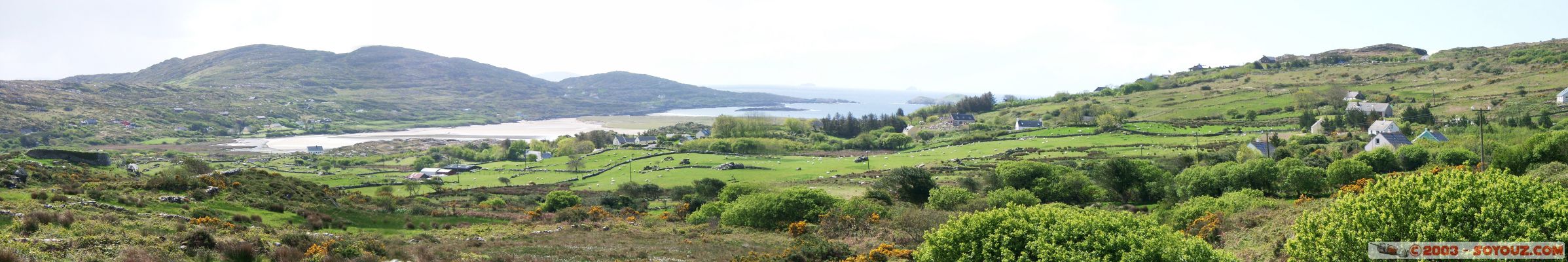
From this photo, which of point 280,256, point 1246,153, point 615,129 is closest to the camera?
point 280,256

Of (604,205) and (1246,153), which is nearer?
(604,205)

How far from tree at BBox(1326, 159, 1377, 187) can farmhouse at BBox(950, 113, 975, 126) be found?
8270cm

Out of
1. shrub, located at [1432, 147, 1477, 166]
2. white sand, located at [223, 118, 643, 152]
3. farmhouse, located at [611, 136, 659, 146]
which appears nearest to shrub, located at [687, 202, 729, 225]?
shrub, located at [1432, 147, 1477, 166]

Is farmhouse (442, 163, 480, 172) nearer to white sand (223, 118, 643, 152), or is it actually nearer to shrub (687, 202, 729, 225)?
white sand (223, 118, 643, 152)

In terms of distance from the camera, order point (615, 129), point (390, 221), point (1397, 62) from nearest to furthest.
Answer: point (390, 221) → point (1397, 62) → point (615, 129)

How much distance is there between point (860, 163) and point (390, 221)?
52.1 metres

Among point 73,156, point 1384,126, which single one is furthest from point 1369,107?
point 73,156

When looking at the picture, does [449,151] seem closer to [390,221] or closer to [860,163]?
[860,163]

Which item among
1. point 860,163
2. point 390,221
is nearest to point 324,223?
point 390,221

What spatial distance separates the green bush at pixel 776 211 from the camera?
112 feet

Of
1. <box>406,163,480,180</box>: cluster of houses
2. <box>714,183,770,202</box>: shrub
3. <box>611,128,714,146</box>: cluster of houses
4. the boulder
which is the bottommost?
<box>714,183,770,202</box>: shrub

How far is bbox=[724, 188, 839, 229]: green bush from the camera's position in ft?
112

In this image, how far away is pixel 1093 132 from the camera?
93.2 m

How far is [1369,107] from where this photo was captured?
91.1 meters
